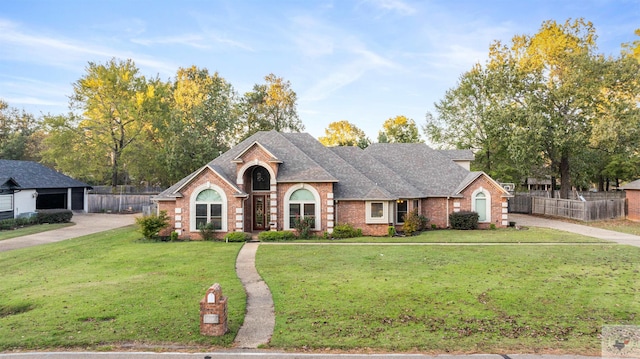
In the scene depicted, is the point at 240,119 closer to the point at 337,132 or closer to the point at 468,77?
the point at 337,132

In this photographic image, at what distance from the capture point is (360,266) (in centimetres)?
1454

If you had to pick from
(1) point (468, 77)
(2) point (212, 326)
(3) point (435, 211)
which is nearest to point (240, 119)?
(1) point (468, 77)

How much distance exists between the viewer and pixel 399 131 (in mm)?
55969

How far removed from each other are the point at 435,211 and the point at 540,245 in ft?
26.2

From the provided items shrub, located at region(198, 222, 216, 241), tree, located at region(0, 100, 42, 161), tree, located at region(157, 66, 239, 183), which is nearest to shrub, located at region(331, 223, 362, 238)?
shrub, located at region(198, 222, 216, 241)

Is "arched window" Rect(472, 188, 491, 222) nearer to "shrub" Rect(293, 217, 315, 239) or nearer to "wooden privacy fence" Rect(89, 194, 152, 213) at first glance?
"shrub" Rect(293, 217, 315, 239)

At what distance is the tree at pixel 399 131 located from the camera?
176 ft

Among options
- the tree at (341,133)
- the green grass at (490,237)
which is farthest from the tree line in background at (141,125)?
the green grass at (490,237)

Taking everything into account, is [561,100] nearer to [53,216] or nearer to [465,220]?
[465,220]

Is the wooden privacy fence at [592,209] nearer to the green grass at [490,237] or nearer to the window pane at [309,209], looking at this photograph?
the green grass at [490,237]

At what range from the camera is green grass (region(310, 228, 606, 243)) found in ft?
67.1

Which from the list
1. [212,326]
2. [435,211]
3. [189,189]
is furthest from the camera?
[435,211]

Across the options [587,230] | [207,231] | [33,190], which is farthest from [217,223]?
[587,230]

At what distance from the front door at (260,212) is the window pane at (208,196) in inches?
105
